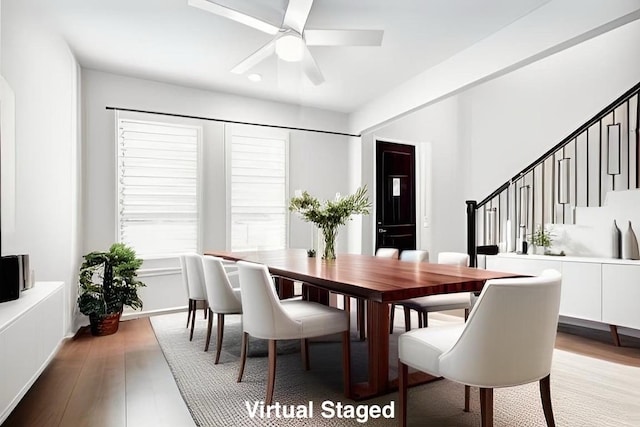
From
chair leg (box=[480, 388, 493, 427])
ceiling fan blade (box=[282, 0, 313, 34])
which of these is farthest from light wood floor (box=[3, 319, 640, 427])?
ceiling fan blade (box=[282, 0, 313, 34])

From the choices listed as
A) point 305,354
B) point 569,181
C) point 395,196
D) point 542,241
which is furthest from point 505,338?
point 395,196

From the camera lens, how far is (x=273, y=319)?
7.36 feet

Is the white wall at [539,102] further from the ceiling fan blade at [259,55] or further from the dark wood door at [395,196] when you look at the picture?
the ceiling fan blade at [259,55]

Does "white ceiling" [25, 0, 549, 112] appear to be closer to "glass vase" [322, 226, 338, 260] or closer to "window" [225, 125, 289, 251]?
"window" [225, 125, 289, 251]

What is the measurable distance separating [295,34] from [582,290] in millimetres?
3168

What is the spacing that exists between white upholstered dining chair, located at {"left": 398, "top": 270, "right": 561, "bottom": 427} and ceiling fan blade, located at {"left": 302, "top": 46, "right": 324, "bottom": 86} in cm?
227

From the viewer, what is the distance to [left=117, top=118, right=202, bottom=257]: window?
451 cm

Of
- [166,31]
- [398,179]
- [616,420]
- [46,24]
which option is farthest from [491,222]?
[46,24]

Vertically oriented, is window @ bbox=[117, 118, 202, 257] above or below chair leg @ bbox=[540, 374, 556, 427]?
above

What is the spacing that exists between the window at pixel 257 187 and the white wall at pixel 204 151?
12 centimetres

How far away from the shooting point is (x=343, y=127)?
239 inches

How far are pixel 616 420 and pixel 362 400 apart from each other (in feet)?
4.26

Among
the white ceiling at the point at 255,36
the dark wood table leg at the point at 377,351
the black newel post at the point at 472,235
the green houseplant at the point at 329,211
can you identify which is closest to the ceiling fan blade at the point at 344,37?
the white ceiling at the point at 255,36

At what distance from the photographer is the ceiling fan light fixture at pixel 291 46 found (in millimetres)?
2949
